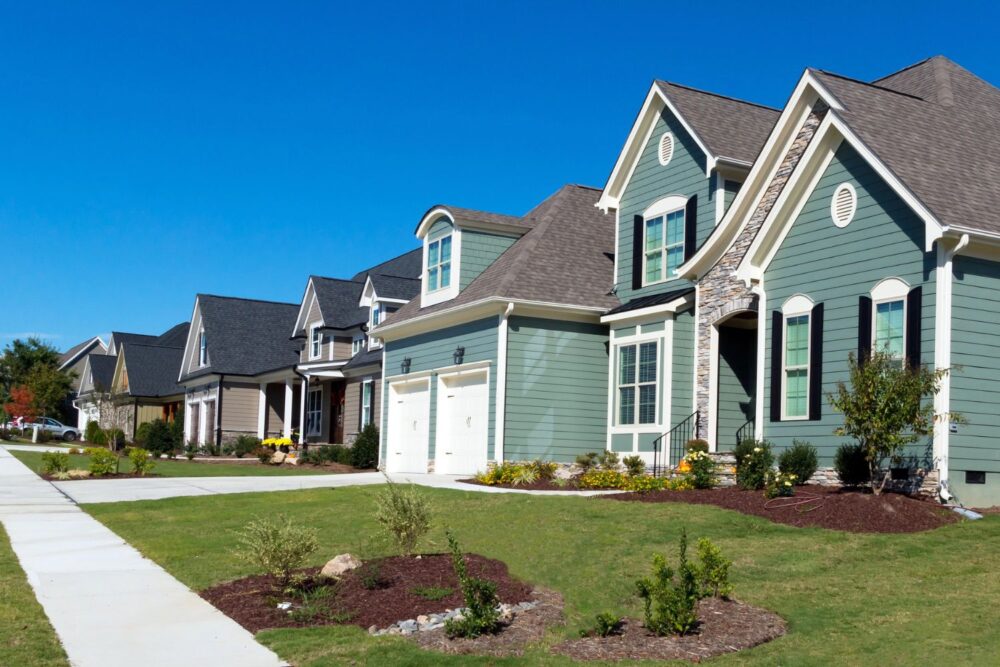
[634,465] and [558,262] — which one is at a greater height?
[558,262]

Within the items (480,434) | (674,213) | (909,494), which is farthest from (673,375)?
(909,494)

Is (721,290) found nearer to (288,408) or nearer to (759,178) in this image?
(759,178)

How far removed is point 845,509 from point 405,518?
18.8 feet

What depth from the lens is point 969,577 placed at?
33.0 ft

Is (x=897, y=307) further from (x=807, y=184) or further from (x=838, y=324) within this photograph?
(x=807, y=184)

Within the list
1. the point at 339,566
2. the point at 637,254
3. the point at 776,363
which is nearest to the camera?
the point at 339,566

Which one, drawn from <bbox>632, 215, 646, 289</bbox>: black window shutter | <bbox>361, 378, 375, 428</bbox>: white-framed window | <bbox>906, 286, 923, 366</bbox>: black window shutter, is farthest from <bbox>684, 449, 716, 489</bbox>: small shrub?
<bbox>361, 378, 375, 428</bbox>: white-framed window

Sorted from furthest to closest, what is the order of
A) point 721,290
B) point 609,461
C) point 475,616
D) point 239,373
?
point 239,373 < point 609,461 < point 721,290 < point 475,616

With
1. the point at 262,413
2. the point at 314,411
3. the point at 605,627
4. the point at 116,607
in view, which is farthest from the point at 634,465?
the point at 262,413

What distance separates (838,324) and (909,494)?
309 cm

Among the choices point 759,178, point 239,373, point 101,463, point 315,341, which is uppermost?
point 759,178

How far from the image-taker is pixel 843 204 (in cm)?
1686

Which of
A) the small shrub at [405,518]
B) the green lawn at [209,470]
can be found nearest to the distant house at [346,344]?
the green lawn at [209,470]

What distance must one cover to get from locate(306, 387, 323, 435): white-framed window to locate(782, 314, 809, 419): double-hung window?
25.1 metres
